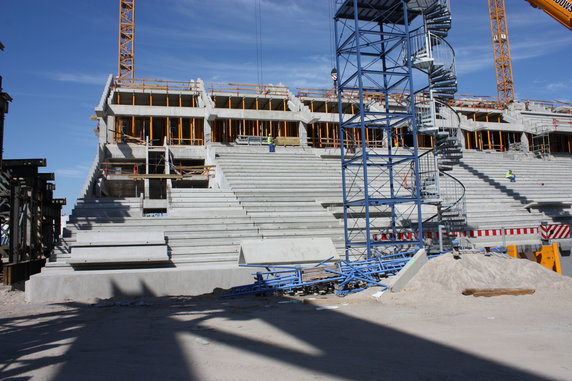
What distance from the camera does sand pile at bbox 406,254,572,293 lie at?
11.4m

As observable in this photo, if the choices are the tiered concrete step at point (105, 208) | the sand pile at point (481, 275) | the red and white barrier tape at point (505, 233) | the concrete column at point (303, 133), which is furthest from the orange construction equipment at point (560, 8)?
the tiered concrete step at point (105, 208)

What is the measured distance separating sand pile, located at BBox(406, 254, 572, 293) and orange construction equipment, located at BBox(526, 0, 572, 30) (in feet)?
41.2

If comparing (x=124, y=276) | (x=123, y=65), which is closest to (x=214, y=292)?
(x=124, y=276)

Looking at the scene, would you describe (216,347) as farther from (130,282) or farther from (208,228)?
(208,228)

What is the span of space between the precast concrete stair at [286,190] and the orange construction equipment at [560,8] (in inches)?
471

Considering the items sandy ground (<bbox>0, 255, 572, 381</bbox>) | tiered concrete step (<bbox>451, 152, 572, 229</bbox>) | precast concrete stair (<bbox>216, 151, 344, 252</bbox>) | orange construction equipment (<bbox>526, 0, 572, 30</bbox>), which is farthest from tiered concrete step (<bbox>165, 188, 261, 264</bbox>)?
orange construction equipment (<bbox>526, 0, 572, 30</bbox>)

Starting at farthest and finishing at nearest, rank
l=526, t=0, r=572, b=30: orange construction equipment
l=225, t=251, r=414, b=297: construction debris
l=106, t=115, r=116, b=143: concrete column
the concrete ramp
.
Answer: l=106, t=115, r=116, b=143: concrete column, l=526, t=0, r=572, b=30: orange construction equipment, the concrete ramp, l=225, t=251, r=414, b=297: construction debris

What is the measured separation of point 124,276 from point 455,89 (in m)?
14.7

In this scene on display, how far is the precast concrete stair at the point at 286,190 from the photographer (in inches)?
732

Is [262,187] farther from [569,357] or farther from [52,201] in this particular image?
[569,357]

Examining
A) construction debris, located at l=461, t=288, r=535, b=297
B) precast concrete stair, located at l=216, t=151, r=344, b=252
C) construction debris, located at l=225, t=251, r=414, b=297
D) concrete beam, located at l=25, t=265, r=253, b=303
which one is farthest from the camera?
precast concrete stair, located at l=216, t=151, r=344, b=252

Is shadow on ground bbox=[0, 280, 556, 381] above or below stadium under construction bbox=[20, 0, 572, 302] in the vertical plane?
below

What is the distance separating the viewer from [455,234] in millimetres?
19562

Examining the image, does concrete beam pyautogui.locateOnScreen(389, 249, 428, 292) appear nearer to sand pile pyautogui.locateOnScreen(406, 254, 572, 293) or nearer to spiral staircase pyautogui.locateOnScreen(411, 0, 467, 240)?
sand pile pyautogui.locateOnScreen(406, 254, 572, 293)
